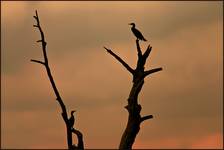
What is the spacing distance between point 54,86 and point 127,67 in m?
3.11

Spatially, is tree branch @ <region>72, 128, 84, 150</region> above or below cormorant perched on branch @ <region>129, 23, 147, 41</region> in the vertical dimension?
below

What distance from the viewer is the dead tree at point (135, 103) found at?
24438mm

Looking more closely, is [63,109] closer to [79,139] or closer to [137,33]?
[79,139]

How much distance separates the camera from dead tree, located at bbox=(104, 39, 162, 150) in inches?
962

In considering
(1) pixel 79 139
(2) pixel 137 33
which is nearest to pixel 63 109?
(1) pixel 79 139

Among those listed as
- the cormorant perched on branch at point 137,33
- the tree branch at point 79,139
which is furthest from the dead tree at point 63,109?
the cormorant perched on branch at point 137,33

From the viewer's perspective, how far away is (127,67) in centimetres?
2472

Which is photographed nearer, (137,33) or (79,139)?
(79,139)

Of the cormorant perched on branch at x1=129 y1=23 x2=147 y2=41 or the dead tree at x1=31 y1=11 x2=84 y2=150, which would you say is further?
the cormorant perched on branch at x1=129 y1=23 x2=147 y2=41

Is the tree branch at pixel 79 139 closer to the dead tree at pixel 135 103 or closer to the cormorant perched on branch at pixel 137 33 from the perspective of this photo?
the dead tree at pixel 135 103

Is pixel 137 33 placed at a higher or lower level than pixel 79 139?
higher

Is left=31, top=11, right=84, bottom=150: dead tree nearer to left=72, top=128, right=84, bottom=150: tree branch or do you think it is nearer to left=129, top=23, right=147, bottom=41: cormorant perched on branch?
left=72, top=128, right=84, bottom=150: tree branch

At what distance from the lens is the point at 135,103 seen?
2450cm

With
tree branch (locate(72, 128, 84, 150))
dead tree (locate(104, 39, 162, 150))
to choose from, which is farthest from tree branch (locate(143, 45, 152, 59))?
tree branch (locate(72, 128, 84, 150))
